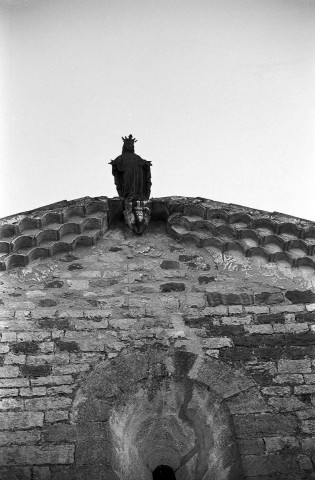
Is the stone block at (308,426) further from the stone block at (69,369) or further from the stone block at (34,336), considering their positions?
the stone block at (34,336)

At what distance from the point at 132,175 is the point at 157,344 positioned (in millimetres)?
2944

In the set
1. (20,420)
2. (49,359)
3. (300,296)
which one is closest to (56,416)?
(20,420)

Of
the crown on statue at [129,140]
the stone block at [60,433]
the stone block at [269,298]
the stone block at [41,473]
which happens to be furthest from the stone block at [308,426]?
the crown on statue at [129,140]

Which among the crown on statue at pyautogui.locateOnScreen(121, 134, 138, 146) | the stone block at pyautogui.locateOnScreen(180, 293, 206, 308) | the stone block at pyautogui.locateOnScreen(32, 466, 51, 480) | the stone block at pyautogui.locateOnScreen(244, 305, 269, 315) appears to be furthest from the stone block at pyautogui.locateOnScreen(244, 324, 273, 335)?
the crown on statue at pyautogui.locateOnScreen(121, 134, 138, 146)

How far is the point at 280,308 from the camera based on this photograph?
26.0 feet

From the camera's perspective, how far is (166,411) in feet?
23.4

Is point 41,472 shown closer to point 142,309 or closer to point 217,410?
point 217,410

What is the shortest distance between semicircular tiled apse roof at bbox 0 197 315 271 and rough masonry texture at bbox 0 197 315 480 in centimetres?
2

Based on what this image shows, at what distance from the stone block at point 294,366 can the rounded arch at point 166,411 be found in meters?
0.36

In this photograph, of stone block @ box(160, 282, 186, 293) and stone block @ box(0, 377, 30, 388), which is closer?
stone block @ box(0, 377, 30, 388)

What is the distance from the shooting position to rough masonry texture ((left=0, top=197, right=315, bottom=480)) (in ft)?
21.3

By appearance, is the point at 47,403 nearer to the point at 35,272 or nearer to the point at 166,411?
the point at 166,411

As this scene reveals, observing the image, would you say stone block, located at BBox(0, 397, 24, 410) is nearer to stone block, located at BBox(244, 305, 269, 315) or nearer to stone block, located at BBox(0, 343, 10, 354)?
stone block, located at BBox(0, 343, 10, 354)

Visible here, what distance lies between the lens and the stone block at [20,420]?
656 centimetres
